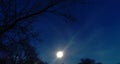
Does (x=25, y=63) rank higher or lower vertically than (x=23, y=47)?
higher

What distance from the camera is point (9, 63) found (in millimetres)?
40781

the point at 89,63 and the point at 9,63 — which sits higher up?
the point at 89,63

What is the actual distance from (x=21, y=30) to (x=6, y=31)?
1156mm

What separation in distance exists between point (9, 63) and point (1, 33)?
85.9 feet

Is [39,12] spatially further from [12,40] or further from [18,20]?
[12,40]

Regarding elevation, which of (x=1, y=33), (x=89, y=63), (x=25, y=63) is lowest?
(x=1, y=33)

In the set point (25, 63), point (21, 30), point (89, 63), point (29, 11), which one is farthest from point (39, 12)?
point (89, 63)

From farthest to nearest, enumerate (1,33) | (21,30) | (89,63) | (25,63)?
(89,63) < (25,63) < (21,30) < (1,33)

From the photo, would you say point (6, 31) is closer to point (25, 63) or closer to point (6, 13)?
point (6, 13)

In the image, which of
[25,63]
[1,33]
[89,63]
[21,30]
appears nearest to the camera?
[1,33]

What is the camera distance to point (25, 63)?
1602 inches

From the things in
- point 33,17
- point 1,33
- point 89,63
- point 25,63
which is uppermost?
point 89,63

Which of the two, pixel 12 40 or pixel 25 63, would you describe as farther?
pixel 25 63

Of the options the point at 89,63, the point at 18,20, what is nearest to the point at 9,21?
the point at 18,20
